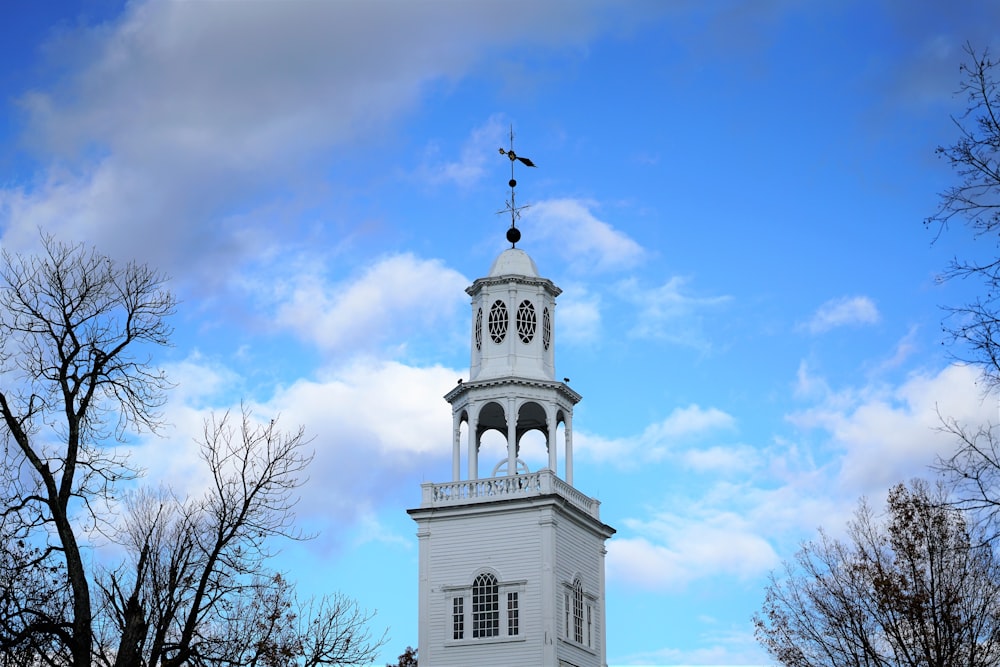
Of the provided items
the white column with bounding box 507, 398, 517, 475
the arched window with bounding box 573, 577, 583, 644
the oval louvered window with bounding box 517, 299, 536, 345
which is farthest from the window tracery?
the arched window with bounding box 573, 577, 583, 644

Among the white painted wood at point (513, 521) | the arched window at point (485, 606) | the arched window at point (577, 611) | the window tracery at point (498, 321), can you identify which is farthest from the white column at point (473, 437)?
the arched window at point (577, 611)

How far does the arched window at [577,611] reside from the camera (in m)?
55.2

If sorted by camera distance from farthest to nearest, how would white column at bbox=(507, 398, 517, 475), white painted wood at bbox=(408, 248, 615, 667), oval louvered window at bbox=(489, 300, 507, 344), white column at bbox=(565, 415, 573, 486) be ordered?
oval louvered window at bbox=(489, 300, 507, 344), white column at bbox=(565, 415, 573, 486), white column at bbox=(507, 398, 517, 475), white painted wood at bbox=(408, 248, 615, 667)

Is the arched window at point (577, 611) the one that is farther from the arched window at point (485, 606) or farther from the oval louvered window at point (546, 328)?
the oval louvered window at point (546, 328)

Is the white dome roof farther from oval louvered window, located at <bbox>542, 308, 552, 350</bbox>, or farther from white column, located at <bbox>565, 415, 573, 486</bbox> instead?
white column, located at <bbox>565, 415, 573, 486</bbox>

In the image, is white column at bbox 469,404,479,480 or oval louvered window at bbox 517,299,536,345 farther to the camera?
oval louvered window at bbox 517,299,536,345

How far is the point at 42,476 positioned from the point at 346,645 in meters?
19.7

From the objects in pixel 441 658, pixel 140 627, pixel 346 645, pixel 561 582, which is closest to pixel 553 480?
pixel 561 582

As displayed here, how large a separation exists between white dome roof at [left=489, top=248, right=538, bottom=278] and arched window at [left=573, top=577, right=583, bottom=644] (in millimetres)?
13140

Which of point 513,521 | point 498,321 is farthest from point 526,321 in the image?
point 513,521

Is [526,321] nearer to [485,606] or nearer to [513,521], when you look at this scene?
[513,521]

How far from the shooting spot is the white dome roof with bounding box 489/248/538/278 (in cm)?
6022

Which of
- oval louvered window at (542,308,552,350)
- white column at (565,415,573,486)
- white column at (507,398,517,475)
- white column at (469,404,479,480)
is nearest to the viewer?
white column at (507,398,517,475)

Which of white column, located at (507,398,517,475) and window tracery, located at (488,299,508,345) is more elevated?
window tracery, located at (488,299,508,345)
